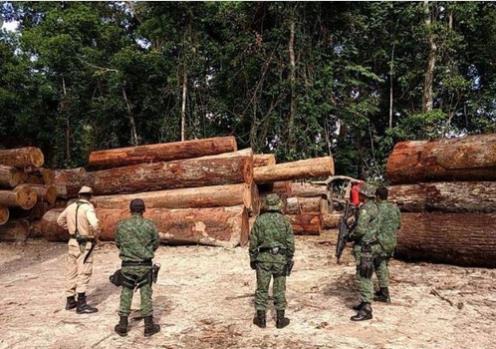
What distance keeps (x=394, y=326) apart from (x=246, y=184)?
646 cm

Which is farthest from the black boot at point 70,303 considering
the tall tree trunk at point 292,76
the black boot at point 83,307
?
the tall tree trunk at point 292,76

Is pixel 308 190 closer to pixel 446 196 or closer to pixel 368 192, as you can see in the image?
pixel 446 196

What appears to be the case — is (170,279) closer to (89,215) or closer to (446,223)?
(89,215)

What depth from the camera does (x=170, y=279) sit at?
27.2 feet

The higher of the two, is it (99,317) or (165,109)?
(165,109)

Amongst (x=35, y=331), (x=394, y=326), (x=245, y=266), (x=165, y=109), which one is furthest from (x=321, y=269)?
(x=165, y=109)

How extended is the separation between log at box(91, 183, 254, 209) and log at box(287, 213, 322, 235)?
1623 millimetres

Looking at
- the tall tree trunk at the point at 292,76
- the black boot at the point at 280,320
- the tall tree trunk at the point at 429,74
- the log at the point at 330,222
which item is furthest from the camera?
the tall tree trunk at the point at 429,74

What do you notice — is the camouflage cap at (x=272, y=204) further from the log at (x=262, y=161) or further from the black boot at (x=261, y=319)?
the log at (x=262, y=161)

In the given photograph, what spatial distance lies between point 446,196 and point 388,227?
10.7ft

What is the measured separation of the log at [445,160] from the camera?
8633mm

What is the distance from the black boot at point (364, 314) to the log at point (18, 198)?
10.6 meters

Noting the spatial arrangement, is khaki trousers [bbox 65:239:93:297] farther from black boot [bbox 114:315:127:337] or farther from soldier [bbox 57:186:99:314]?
black boot [bbox 114:315:127:337]

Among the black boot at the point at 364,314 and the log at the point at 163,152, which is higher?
the log at the point at 163,152
